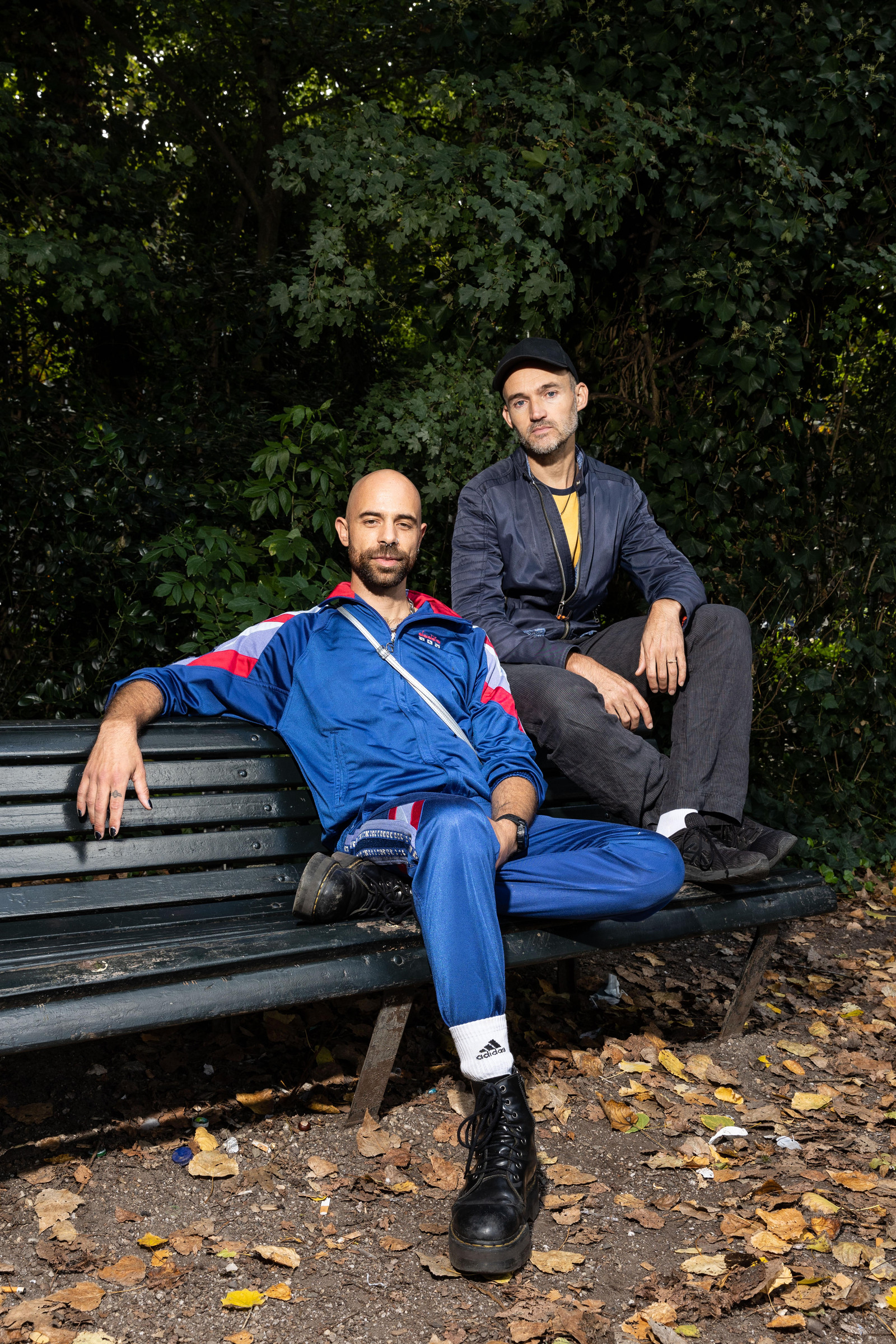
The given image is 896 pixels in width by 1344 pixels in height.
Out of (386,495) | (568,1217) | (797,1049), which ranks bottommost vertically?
(797,1049)

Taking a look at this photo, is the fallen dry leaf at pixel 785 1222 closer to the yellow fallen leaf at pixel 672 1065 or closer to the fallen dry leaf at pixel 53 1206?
the yellow fallen leaf at pixel 672 1065

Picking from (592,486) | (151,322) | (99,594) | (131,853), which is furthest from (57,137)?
(131,853)

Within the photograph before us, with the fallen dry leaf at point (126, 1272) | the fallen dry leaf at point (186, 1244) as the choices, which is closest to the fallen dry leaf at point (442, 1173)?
the fallen dry leaf at point (186, 1244)

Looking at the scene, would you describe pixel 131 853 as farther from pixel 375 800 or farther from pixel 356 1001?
pixel 356 1001

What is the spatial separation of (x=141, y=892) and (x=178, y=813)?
0.76ft

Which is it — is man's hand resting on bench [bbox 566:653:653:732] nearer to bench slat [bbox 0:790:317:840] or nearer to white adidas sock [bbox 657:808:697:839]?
white adidas sock [bbox 657:808:697:839]

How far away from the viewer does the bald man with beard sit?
2451 mm

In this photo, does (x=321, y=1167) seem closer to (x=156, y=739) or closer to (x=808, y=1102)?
(x=156, y=739)

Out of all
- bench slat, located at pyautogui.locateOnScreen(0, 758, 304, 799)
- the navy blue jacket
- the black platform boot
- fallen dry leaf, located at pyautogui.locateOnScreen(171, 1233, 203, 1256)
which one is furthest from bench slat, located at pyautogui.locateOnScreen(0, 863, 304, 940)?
the navy blue jacket

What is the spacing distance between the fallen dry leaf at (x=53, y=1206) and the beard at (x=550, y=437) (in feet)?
8.97

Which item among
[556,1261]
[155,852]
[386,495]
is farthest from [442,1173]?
[386,495]

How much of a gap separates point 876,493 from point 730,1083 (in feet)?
11.5

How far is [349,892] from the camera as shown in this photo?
270cm

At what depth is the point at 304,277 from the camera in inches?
187
